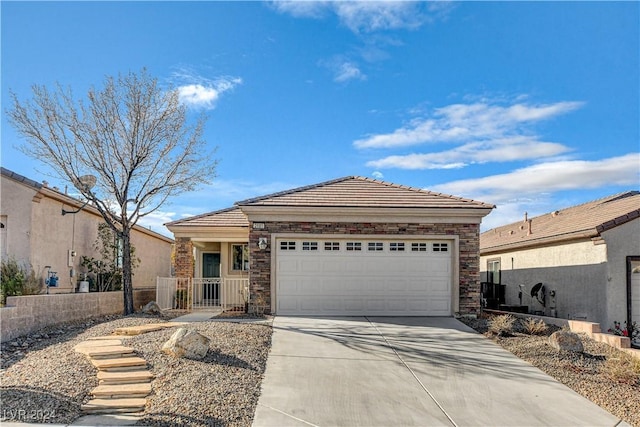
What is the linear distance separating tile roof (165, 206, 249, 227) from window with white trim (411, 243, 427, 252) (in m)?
6.41

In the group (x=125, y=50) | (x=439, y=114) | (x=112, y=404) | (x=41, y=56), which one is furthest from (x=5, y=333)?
(x=439, y=114)

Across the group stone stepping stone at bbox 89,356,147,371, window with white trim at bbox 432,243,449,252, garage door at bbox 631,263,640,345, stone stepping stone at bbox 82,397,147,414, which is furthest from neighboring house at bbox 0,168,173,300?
garage door at bbox 631,263,640,345

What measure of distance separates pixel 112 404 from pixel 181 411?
918 millimetres

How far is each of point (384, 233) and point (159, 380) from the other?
27.9 feet

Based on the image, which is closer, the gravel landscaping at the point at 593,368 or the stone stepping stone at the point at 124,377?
the stone stepping stone at the point at 124,377

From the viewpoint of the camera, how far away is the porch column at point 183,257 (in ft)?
57.7

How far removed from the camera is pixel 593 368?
28.5 ft

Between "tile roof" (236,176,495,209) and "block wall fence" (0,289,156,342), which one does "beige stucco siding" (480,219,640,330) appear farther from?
"block wall fence" (0,289,156,342)

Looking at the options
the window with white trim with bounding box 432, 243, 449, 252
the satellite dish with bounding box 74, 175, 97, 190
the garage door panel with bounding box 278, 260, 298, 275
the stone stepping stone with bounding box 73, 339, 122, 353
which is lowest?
the stone stepping stone with bounding box 73, 339, 122, 353

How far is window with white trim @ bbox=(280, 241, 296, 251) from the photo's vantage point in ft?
45.6

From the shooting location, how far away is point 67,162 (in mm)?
14148

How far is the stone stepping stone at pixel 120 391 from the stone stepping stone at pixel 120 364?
23.9 inches

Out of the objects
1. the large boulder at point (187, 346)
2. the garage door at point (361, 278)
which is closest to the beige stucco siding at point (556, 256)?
the garage door at point (361, 278)

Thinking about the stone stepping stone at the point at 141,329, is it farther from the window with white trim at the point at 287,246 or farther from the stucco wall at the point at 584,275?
the stucco wall at the point at 584,275
